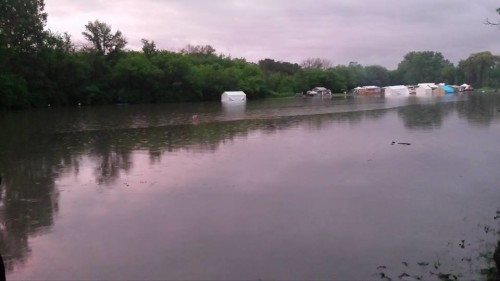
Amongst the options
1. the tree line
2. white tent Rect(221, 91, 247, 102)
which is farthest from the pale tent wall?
white tent Rect(221, 91, 247, 102)

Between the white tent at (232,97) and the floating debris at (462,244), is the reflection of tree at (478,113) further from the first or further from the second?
the white tent at (232,97)

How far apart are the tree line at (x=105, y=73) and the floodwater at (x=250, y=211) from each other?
40.3 m

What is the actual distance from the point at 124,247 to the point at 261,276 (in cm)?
242

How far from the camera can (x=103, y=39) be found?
242 ft

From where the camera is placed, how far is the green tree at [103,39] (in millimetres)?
72500

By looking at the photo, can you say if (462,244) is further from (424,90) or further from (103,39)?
(424,90)

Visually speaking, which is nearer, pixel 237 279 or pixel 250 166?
pixel 237 279

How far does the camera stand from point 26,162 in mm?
15422

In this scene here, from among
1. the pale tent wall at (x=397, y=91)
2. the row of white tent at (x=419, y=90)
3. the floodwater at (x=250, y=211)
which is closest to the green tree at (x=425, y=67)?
the row of white tent at (x=419, y=90)

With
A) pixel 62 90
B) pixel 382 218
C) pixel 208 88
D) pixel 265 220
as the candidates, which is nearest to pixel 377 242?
pixel 382 218

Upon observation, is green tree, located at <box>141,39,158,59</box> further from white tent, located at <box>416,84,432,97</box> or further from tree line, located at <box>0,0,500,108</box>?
white tent, located at <box>416,84,432,97</box>

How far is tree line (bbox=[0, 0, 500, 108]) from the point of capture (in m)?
52.8

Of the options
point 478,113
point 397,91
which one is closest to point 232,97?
point 397,91

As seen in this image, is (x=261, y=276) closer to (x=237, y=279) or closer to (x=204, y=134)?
(x=237, y=279)
